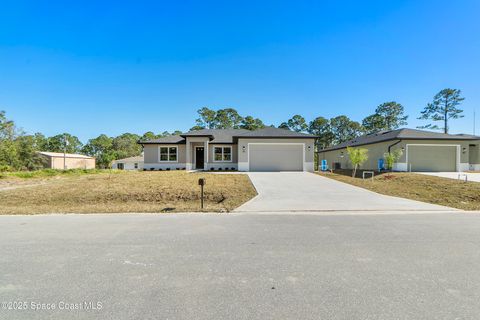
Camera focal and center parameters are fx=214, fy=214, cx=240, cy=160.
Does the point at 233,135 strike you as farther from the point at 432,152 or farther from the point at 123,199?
the point at 432,152

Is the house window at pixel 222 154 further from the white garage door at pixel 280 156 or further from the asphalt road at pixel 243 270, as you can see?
the asphalt road at pixel 243 270

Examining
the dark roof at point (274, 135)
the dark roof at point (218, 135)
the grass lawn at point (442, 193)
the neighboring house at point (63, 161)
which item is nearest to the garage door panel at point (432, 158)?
the grass lawn at point (442, 193)

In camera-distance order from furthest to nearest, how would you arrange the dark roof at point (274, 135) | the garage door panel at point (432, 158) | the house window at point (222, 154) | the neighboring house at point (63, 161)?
the neighboring house at point (63, 161) < the house window at point (222, 154) < the dark roof at point (274, 135) < the garage door panel at point (432, 158)

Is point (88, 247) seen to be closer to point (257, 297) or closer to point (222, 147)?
point (257, 297)

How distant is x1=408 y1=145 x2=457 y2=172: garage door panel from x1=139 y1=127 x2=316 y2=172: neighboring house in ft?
28.7

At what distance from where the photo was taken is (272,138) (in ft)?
61.7

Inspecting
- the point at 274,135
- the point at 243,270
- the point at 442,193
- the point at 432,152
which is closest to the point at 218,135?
the point at 274,135

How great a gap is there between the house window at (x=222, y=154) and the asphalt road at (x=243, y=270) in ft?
51.4

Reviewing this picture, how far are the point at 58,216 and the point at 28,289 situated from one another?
4599 mm

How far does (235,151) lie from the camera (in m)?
21.1

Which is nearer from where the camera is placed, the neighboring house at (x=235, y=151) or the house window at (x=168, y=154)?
the neighboring house at (x=235, y=151)

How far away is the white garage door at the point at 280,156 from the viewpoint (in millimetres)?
18922

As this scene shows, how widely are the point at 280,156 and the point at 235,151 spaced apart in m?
4.60


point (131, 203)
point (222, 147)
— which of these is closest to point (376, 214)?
point (131, 203)
